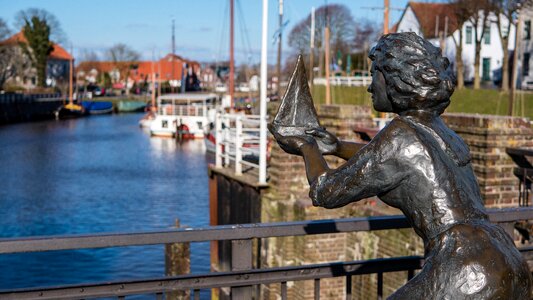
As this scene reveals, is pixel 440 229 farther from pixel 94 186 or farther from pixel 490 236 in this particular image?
pixel 94 186

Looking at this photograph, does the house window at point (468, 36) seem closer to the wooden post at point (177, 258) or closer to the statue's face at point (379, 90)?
the wooden post at point (177, 258)

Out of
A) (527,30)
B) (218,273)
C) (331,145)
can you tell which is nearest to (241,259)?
(218,273)

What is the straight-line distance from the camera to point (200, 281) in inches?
142

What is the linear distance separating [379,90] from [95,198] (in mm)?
26899

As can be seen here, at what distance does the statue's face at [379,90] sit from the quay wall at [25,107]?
76453mm

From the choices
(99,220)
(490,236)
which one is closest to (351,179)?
(490,236)

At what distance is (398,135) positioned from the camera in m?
2.77

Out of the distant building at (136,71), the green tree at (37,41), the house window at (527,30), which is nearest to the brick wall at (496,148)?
the house window at (527,30)

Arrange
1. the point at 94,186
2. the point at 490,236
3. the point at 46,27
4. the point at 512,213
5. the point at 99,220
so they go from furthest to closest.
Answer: the point at 46,27 < the point at 94,186 < the point at 99,220 < the point at 512,213 < the point at 490,236

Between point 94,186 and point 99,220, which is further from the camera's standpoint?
→ point 94,186

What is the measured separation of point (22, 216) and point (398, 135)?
23.7 m

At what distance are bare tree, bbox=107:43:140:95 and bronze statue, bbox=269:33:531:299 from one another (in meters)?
127

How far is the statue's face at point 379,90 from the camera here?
9.55 ft

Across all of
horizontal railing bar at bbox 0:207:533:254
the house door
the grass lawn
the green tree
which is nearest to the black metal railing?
horizontal railing bar at bbox 0:207:533:254
